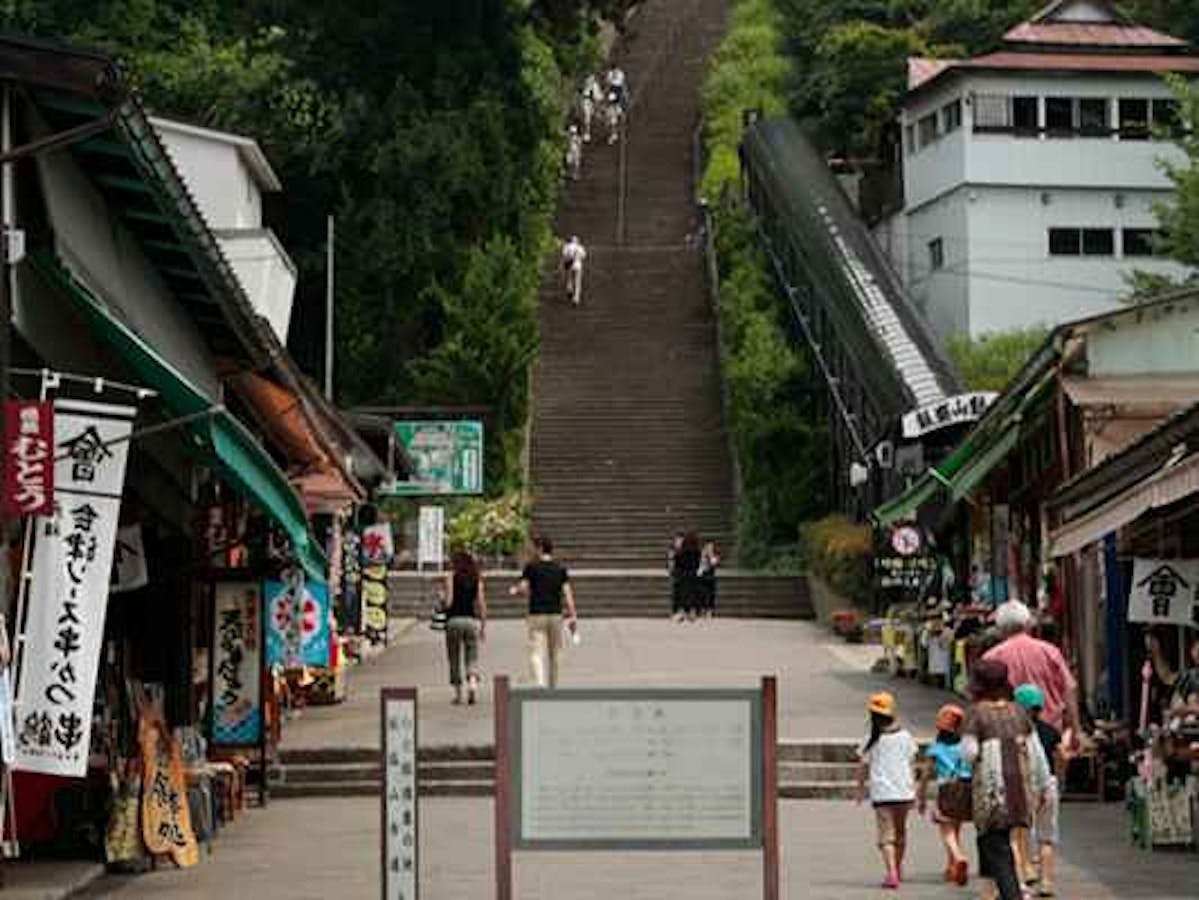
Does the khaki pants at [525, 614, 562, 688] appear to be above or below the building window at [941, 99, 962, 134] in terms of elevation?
below

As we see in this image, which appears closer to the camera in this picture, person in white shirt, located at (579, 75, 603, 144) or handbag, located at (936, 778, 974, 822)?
handbag, located at (936, 778, 974, 822)

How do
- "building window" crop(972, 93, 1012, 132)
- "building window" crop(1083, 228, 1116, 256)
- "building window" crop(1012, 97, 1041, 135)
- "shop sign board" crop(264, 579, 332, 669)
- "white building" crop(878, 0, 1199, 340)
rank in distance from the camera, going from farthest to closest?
1. "building window" crop(1083, 228, 1116, 256)
2. "building window" crop(1012, 97, 1041, 135)
3. "building window" crop(972, 93, 1012, 132)
4. "white building" crop(878, 0, 1199, 340)
5. "shop sign board" crop(264, 579, 332, 669)

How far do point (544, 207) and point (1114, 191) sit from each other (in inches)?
570

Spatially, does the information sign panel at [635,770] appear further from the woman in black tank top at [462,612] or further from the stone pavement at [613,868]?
the woman in black tank top at [462,612]

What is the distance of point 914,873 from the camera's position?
17969 mm

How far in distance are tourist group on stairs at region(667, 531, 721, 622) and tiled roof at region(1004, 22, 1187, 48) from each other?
61.7 feet

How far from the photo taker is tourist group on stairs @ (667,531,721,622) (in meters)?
41.8

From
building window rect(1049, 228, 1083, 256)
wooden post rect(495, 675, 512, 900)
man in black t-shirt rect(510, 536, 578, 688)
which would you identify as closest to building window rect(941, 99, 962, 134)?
building window rect(1049, 228, 1083, 256)

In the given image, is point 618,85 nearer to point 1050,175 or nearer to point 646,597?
point 1050,175

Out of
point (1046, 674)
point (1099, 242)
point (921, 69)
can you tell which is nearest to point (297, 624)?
point (1046, 674)

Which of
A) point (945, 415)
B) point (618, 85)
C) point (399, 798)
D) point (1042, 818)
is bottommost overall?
point (1042, 818)

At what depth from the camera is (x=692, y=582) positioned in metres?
42.2

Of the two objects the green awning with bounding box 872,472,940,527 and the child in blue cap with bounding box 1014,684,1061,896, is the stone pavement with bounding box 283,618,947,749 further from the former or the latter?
the child in blue cap with bounding box 1014,684,1061,896

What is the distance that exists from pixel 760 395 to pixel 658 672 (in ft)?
61.8
